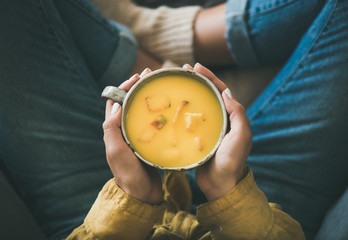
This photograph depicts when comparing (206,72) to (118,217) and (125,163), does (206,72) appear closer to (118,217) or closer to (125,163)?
(125,163)

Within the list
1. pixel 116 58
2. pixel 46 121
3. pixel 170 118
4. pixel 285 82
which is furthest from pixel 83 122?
pixel 285 82

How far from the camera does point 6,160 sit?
0.92m

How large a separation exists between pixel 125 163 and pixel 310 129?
0.59m

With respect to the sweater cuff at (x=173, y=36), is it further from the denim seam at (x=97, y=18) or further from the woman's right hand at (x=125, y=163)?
the woman's right hand at (x=125, y=163)

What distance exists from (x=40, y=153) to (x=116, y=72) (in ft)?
1.33

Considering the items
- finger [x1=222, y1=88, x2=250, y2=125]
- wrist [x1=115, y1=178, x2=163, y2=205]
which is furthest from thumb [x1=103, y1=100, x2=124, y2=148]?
finger [x1=222, y1=88, x2=250, y2=125]

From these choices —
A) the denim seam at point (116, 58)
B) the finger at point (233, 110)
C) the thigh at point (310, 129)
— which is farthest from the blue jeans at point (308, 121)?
the denim seam at point (116, 58)

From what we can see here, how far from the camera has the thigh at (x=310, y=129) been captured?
2.88 feet

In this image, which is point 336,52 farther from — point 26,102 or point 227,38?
point 26,102

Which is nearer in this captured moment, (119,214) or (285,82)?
(119,214)

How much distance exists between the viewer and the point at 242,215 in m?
0.72

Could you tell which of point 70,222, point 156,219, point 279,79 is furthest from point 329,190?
point 70,222

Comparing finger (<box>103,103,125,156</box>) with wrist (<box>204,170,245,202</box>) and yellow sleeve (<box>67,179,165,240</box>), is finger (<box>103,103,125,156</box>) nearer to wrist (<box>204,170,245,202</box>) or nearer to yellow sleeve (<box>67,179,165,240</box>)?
yellow sleeve (<box>67,179,165,240</box>)

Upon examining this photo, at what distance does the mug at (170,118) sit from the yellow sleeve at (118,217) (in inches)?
5.7
